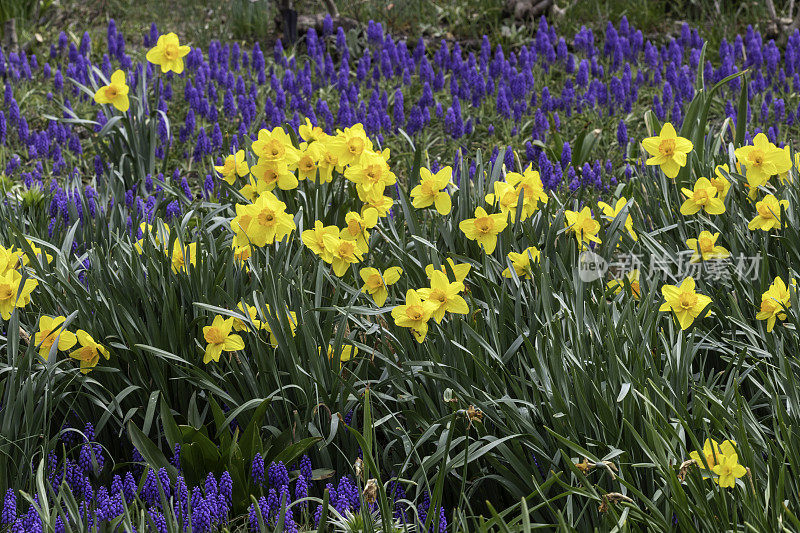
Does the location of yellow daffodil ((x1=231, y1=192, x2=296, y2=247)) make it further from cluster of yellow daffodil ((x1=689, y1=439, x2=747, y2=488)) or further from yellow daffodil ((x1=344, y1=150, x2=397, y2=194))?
cluster of yellow daffodil ((x1=689, y1=439, x2=747, y2=488))

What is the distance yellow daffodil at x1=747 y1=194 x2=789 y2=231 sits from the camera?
2.47m

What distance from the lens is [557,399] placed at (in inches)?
72.2

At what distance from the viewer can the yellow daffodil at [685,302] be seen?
6.90 feet

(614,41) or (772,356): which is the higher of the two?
(614,41)

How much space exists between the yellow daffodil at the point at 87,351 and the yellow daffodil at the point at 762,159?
6.57 ft

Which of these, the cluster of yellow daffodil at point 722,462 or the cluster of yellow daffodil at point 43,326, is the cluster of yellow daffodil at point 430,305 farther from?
the cluster of yellow daffodil at point 43,326

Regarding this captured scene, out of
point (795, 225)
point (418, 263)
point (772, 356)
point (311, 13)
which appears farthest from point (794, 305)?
point (311, 13)

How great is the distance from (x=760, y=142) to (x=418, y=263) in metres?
1.17

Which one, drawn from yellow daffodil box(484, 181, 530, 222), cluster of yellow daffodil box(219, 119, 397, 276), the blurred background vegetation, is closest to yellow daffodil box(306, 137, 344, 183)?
cluster of yellow daffodil box(219, 119, 397, 276)

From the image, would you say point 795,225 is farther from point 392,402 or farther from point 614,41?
point 614,41

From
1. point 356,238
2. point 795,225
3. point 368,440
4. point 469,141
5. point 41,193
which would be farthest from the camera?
point 469,141

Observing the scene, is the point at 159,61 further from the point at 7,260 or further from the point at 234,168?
the point at 7,260

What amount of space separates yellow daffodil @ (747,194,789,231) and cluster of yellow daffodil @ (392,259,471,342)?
1.06m

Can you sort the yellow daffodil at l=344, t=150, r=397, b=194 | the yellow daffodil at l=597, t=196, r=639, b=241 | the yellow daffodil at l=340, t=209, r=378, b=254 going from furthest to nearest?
1. the yellow daffodil at l=597, t=196, r=639, b=241
2. the yellow daffodil at l=344, t=150, r=397, b=194
3. the yellow daffodil at l=340, t=209, r=378, b=254
